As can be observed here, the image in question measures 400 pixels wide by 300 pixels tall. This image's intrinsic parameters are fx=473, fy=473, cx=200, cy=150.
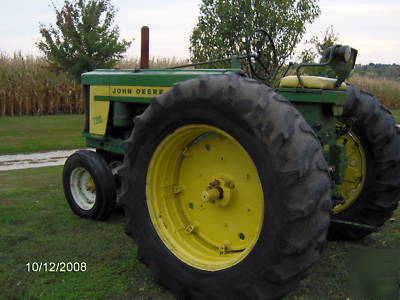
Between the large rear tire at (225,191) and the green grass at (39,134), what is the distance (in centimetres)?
850

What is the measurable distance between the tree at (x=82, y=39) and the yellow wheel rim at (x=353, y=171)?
12.4m

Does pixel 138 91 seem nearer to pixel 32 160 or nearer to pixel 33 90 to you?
pixel 32 160

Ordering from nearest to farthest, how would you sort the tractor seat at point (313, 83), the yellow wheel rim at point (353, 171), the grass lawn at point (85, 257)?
the grass lawn at point (85, 257), the tractor seat at point (313, 83), the yellow wheel rim at point (353, 171)

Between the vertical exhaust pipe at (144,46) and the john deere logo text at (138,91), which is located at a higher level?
the vertical exhaust pipe at (144,46)

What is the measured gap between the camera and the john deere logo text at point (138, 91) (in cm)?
446

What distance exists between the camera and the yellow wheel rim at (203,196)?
3.13m

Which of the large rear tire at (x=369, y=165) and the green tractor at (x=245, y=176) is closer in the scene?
the green tractor at (x=245, y=176)

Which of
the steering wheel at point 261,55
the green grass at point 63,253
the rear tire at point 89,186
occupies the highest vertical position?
the steering wheel at point 261,55

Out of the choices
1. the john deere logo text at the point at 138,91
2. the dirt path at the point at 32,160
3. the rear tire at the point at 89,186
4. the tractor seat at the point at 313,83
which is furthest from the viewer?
the dirt path at the point at 32,160

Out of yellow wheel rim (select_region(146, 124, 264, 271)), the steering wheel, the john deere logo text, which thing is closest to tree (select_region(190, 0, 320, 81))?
→ the steering wheel

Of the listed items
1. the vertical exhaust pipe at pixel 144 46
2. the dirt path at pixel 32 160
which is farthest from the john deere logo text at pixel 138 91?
the dirt path at pixel 32 160

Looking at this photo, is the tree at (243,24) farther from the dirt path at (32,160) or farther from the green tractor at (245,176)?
the green tractor at (245,176)

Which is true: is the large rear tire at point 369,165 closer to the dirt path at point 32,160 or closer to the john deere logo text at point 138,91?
the john deere logo text at point 138,91

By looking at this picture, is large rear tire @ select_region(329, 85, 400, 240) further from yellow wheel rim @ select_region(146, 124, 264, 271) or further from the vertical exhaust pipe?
the vertical exhaust pipe
